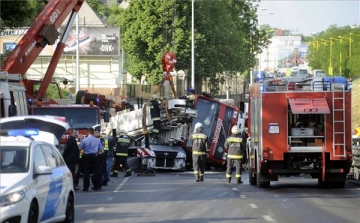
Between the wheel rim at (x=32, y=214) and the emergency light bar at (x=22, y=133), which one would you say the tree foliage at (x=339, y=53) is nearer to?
the emergency light bar at (x=22, y=133)

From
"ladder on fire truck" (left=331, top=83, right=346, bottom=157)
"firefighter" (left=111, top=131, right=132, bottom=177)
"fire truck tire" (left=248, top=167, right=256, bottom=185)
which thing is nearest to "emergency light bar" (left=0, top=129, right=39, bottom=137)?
"ladder on fire truck" (left=331, top=83, right=346, bottom=157)

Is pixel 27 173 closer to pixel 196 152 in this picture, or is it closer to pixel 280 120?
pixel 280 120

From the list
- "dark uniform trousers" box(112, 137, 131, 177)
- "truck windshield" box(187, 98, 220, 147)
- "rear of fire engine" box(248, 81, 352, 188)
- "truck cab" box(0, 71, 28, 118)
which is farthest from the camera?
"truck windshield" box(187, 98, 220, 147)

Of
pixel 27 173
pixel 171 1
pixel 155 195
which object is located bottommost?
pixel 155 195

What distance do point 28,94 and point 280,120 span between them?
395 inches

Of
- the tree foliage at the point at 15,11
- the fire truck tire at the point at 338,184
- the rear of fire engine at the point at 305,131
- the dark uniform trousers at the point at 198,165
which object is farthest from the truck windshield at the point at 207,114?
the rear of fire engine at the point at 305,131

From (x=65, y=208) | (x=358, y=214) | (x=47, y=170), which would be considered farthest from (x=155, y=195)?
(x=47, y=170)

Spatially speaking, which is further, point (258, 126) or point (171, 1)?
point (171, 1)

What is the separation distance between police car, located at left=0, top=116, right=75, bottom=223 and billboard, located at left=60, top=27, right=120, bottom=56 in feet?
217

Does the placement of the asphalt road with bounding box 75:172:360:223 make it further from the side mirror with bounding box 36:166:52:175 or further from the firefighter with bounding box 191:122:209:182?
the side mirror with bounding box 36:166:52:175

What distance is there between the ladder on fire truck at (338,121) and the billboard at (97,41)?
57.8 m

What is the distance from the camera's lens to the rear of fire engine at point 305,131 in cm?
2403

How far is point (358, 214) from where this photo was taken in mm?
17609

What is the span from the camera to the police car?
1198 centimetres
